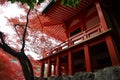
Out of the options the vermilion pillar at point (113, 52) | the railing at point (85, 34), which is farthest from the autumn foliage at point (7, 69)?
the vermilion pillar at point (113, 52)

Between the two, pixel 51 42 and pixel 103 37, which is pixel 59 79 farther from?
pixel 51 42

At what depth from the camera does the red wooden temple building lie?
7600 millimetres

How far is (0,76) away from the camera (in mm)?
14758

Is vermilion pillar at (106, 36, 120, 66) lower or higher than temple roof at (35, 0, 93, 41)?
lower

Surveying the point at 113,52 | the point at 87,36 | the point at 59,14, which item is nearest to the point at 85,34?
the point at 87,36

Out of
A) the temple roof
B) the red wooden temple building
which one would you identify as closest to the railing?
the red wooden temple building

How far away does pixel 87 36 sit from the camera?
9.12m

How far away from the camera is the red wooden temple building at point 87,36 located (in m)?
7.60

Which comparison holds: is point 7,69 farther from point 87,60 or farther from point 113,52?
point 113,52

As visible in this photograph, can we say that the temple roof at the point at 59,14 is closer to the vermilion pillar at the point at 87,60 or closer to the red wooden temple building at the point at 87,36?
the red wooden temple building at the point at 87,36

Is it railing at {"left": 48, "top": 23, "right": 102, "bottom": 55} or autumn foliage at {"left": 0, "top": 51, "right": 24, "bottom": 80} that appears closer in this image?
railing at {"left": 48, "top": 23, "right": 102, "bottom": 55}

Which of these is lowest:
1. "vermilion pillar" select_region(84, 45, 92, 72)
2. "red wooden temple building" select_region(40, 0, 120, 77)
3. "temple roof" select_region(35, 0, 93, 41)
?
"vermilion pillar" select_region(84, 45, 92, 72)

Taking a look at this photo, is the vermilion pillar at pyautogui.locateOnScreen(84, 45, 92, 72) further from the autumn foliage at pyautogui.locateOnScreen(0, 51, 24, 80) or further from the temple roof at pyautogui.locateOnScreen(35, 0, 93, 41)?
the autumn foliage at pyautogui.locateOnScreen(0, 51, 24, 80)

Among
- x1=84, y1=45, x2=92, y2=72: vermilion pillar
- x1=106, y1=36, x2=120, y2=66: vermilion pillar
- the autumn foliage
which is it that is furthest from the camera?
the autumn foliage
